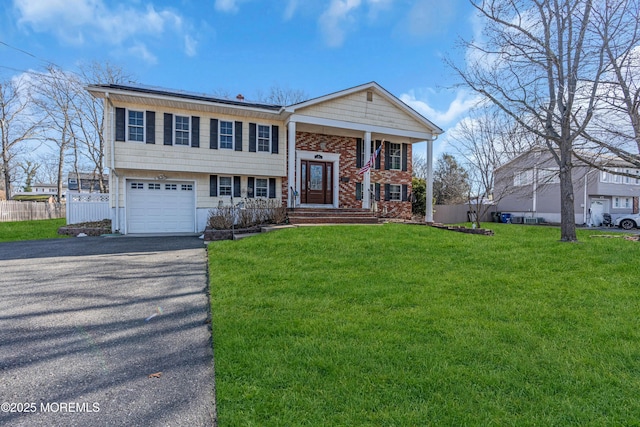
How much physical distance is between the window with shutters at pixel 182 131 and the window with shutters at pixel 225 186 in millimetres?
2001

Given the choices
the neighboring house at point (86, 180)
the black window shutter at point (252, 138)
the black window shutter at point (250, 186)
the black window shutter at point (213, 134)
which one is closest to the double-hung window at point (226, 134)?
the black window shutter at point (213, 134)

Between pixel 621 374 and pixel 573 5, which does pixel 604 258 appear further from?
pixel 573 5

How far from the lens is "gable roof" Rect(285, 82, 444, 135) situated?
44.3ft

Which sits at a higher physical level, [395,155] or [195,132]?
[195,132]

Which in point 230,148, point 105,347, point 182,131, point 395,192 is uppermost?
point 182,131

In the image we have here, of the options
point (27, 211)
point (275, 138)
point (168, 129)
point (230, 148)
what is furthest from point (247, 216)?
point (27, 211)

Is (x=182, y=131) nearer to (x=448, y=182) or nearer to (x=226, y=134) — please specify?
(x=226, y=134)

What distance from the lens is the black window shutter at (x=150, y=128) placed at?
42.2ft

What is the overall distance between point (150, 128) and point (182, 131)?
3.76 feet

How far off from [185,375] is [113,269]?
16.3 ft

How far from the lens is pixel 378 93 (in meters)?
15.1

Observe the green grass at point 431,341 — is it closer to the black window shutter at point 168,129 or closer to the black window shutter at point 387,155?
the black window shutter at point 168,129

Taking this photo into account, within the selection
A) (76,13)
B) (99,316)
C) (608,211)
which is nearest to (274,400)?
(99,316)

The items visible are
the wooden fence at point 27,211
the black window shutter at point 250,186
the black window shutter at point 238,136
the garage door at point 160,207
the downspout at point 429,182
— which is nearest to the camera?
the garage door at point 160,207
